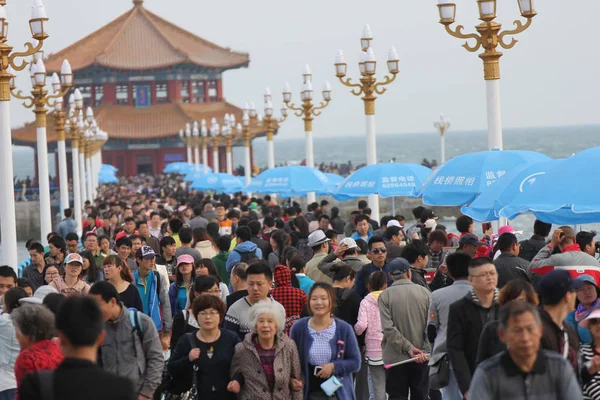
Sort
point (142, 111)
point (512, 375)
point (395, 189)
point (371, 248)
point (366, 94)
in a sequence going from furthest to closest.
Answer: point (142, 111) < point (366, 94) < point (395, 189) < point (371, 248) < point (512, 375)

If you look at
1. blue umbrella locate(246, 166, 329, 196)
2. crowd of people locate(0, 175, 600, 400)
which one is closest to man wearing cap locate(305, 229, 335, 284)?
crowd of people locate(0, 175, 600, 400)

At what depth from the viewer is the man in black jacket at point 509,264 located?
865cm

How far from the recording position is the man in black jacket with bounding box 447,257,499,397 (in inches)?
274

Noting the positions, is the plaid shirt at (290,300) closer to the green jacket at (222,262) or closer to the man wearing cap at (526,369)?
the green jacket at (222,262)

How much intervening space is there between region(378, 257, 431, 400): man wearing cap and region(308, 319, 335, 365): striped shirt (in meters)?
1.30

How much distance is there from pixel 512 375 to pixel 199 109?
239ft

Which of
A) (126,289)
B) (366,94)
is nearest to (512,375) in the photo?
(126,289)

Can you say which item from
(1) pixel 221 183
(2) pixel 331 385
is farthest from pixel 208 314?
(1) pixel 221 183

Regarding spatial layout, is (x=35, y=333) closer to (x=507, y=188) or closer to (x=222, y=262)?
(x=507, y=188)

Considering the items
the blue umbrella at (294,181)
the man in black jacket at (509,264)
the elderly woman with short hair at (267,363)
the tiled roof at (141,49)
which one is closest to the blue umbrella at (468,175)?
the man in black jacket at (509,264)

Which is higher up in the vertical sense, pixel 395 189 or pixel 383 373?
pixel 395 189

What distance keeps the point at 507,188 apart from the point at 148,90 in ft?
233

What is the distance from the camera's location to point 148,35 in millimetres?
85625

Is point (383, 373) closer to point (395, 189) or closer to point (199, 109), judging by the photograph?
point (395, 189)
